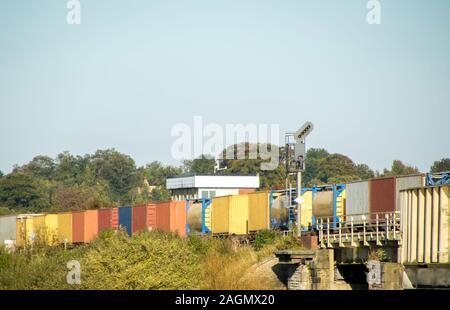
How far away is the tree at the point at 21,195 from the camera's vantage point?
138 m

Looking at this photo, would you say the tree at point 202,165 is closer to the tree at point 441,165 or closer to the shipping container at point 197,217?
the tree at point 441,165

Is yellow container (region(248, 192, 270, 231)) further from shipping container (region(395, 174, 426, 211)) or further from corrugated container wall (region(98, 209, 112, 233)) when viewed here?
corrugated container wall (region(98, 209, 112, 233))

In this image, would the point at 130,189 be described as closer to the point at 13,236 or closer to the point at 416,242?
the point at 13,236

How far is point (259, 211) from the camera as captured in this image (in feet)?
161

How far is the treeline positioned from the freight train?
32.2m

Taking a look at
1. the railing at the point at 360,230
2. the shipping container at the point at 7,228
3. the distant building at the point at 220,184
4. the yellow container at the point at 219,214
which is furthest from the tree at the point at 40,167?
the railing at the point at 360,230

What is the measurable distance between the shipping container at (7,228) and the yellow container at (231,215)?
28246mm

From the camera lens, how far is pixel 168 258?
3428 cm

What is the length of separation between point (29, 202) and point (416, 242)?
4538 inches

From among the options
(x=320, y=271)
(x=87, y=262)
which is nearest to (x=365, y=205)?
(x=320, y=271)

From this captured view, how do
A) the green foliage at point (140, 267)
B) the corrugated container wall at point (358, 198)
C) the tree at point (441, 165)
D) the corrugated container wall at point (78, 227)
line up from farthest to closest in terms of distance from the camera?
1. the tree at point (441, 165)
2. the corrugated container wall at point (78, 227)
3. the corrugated container wall at point (358, 198)
4. the green foliage at point (140, 267)

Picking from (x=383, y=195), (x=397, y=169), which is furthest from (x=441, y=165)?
(x=383, y=195)

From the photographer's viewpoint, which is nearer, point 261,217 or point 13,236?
point 261,217

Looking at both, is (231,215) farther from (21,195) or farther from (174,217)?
(21,195)
